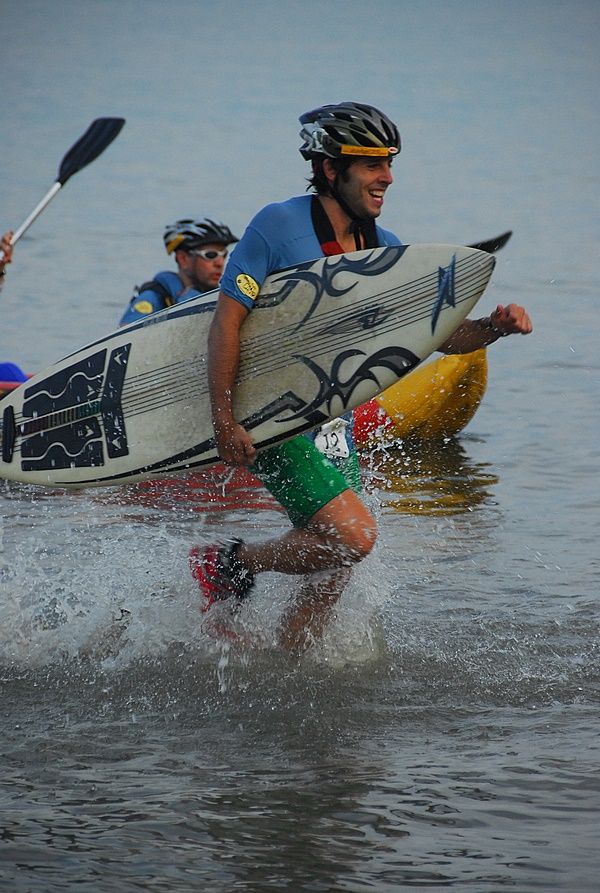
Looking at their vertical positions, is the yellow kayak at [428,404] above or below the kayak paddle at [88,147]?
below

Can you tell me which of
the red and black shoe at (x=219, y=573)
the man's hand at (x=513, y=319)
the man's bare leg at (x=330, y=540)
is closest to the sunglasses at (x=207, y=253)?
the red and black shoe at (x=219, y=573)

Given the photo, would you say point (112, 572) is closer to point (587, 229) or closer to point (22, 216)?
point (587, 229)

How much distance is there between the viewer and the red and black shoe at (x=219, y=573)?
17.0 ft

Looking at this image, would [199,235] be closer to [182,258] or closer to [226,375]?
[182,258]

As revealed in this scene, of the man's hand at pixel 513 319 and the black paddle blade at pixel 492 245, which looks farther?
the black paddle blade at pixel 492 245

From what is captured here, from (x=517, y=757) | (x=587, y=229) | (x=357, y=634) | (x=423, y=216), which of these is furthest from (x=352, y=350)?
(x=423, y=216)

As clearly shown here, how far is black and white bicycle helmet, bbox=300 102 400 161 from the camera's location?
4832mm

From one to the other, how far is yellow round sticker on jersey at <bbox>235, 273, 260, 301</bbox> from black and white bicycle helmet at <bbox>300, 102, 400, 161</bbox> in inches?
18.0

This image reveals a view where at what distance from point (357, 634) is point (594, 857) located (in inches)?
61.6

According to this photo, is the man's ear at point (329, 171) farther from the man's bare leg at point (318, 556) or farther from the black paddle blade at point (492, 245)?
the man's bare leg at point (318, 556)

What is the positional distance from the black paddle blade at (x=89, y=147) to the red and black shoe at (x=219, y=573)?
2.77 m

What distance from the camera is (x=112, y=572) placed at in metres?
6.05

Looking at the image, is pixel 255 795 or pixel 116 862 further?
pixel 255 795

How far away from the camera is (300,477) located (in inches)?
191
